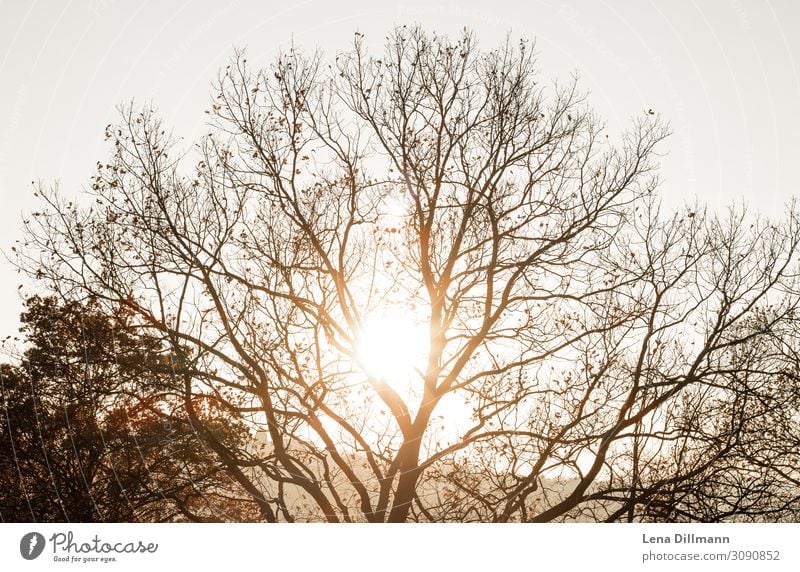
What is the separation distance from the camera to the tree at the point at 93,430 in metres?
9.99

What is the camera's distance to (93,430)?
33.8 feet

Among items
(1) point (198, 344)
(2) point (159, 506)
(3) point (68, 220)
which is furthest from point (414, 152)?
(2) point (159, 506)

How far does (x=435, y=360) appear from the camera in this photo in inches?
461

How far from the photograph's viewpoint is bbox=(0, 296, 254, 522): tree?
32.8 ft

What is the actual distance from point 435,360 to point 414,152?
3658 mm
